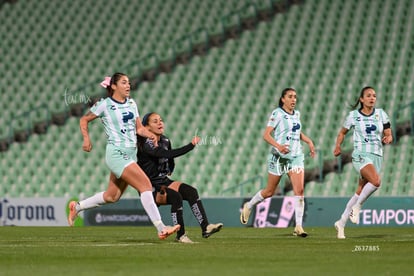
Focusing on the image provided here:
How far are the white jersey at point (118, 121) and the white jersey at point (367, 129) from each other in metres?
3.57

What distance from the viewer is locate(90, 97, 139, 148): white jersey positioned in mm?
Answer: 12367

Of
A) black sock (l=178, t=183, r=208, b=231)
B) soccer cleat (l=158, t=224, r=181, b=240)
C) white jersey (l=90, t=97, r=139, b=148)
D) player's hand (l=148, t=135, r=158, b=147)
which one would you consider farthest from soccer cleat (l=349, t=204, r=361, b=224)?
white jersey (l=90, t=97, r=139, b=148)

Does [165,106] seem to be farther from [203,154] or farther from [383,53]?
[383,53]

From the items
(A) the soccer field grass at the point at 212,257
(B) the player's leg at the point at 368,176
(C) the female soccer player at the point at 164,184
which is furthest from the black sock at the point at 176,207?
(B) the player's leg at the point at 368,176

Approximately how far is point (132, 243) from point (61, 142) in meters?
13.6

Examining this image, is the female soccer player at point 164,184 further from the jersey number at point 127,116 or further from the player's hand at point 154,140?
the jersey number at point 127,116

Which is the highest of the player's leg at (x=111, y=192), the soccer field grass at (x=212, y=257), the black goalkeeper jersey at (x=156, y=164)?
the black goalkeeper jersey at (x=156, y=164)

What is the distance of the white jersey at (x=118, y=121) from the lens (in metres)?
12.4

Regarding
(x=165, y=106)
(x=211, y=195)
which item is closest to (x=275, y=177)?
(x=211, y=195)

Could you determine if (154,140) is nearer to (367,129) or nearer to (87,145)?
(87,145)

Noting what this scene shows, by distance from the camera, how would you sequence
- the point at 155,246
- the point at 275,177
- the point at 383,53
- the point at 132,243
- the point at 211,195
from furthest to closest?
the point at 383,53
the point at 211,195
the point at 275,177
the point at 132,243
the point at 155,246

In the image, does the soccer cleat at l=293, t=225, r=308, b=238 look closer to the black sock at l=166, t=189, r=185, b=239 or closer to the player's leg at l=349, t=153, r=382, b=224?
the player's leg at l=349, t=153, r=382, b=224

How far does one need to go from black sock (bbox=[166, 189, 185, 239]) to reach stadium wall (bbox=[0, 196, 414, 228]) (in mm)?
7967

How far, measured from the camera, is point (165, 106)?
26.3 meters
